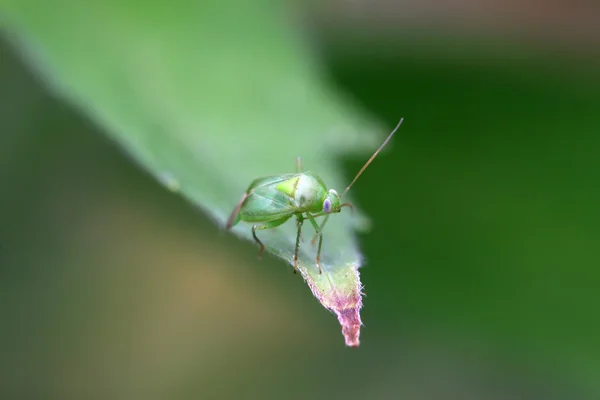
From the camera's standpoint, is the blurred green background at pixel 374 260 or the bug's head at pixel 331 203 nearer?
the bug's head at pixel 331 203

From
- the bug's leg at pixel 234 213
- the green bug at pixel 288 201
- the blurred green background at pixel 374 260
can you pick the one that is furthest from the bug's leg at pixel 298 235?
the blurred green background at pixel 374 260

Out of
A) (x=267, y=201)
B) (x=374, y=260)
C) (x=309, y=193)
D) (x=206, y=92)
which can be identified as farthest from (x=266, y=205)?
(x=374, y=260)

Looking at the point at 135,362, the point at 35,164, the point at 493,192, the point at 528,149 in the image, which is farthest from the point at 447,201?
the point at 35,164

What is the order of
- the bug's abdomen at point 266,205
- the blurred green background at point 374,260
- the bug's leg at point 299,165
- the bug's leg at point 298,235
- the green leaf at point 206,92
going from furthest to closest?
1. the blurred green background at point 374,260
2. the bug's leg at point 299,165
3. the bug's abdomen at point 266,205
4. the green leaf at point 206,92
5. the bug's leg at point 298,235

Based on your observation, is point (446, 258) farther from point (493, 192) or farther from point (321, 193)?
point (321, 193)

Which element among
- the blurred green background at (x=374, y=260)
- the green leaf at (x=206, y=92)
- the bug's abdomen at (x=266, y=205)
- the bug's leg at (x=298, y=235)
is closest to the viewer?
the bug's leg at (x=298, y=235)

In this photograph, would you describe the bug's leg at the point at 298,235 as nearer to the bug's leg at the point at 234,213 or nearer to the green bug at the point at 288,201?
the green bug at the point at 288,201

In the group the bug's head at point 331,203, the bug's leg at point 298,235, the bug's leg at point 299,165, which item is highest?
the bug's leg at point 299,165

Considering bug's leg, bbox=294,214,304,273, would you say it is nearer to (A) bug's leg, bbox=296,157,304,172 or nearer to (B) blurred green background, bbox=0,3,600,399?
(A) bug's leg, bbox=296,157,304,172

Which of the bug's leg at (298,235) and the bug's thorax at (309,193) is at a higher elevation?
the bug's thorax at (309,193)
